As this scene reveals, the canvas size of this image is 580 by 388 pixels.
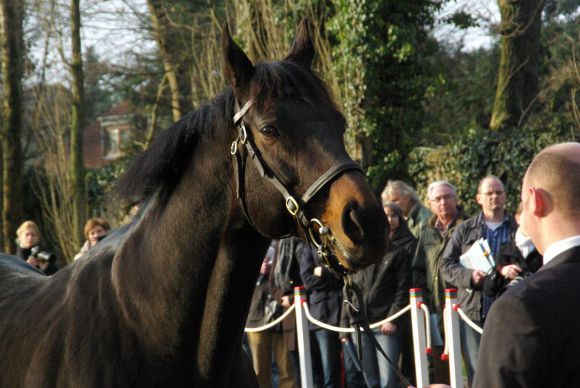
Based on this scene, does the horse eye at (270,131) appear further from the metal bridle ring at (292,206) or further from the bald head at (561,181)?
the bald head at (561,181)

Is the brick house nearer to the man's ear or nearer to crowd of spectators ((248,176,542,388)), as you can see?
crowd of spectators ((248,176,542,388))

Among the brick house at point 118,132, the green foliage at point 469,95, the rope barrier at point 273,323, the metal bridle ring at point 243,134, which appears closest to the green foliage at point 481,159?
the rope barrier at point 273,323

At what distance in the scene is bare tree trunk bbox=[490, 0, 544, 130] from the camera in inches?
675

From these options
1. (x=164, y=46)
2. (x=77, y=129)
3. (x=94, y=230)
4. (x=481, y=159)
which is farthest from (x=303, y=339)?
→ (x=164, y=46)

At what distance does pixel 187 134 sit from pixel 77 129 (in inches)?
614

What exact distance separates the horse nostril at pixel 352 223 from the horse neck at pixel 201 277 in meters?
0.53

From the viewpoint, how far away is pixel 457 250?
756cm

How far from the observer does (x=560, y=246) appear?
2.27 m

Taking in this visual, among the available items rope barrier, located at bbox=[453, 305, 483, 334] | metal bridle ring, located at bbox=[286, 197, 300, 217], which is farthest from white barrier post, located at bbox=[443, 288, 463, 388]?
metal bridle ring, located at bbox=[286, 197, 300, 217]

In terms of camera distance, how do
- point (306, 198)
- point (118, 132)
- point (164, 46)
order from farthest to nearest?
point (118, 132) → point (164, 46) → point (306, 198)

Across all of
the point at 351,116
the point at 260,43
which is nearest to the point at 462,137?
the point at 351,116

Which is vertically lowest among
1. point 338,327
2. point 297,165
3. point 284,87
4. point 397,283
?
point 338,327

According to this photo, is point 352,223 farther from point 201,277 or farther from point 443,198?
point 443,198

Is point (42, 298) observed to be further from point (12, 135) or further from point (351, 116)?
point (12, 135)
